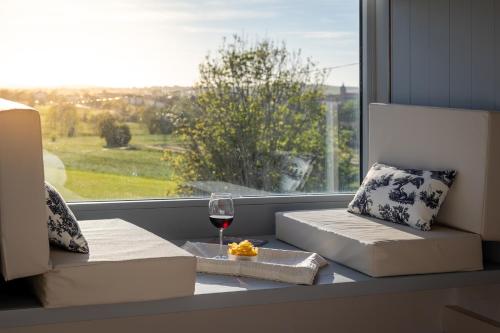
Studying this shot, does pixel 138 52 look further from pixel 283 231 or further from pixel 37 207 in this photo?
pixel 37 207

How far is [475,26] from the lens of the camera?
4.47 meters

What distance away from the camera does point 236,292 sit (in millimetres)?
3670

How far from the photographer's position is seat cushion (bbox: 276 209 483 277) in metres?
3.92

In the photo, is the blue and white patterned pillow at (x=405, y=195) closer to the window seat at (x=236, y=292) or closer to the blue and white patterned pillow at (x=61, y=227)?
the window seat at (x=236, y=292)

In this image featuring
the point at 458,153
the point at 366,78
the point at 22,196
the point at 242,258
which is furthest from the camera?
the point at 366,78

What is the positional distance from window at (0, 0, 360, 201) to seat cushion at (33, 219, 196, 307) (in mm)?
1353

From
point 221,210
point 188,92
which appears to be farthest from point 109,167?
point 221,210

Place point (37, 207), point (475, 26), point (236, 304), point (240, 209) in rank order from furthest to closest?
point (240, 209) < point (475, 26) < point (236, 304) < point (37, 207)

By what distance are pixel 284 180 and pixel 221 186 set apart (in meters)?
0.40

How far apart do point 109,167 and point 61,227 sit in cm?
151

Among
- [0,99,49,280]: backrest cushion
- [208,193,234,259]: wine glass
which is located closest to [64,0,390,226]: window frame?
[208,193,234,259]: wine glass

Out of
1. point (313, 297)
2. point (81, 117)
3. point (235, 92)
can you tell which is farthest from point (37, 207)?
point (235, 92)

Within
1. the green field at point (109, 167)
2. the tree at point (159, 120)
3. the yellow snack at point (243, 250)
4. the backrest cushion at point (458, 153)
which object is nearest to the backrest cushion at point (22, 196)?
the yellow snack at point (243, 250)

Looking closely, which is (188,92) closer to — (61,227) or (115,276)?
(61,227)
